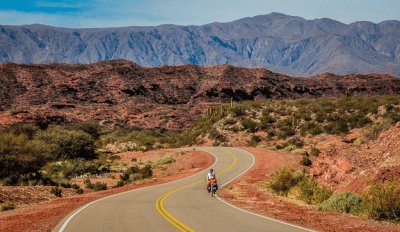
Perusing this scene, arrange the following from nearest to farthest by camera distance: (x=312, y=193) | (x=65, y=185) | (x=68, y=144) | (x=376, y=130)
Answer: (x=312, y=193)
(x=65, y=185)
(x=376, y=130)
(x=68, y=144)

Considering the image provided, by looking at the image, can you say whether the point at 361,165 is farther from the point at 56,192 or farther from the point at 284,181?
the point at 56,192

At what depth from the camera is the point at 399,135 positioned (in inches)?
882

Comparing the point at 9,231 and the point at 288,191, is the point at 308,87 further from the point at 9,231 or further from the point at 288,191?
the point at 9,231

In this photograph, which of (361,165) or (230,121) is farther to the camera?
(230,121)

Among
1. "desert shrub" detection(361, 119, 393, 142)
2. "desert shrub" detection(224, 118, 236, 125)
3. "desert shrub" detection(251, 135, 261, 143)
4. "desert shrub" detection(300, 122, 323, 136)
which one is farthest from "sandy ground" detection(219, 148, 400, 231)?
"desert shrub" detection(224, 118, 236, 125)

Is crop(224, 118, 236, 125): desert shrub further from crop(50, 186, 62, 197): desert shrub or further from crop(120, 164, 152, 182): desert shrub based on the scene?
crop(50, 186, 62, 197): desert shrub

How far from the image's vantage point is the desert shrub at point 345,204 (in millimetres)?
16831

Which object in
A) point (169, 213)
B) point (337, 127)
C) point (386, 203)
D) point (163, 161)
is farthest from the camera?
point (337, 127)

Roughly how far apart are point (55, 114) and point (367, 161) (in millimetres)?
68023

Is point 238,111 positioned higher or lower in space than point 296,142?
higher

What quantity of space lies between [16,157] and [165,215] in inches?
830

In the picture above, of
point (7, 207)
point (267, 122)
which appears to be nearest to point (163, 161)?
point (267, 122)

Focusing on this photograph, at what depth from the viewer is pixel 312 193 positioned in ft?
71.1

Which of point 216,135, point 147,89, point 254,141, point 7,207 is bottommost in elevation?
point 216,135
